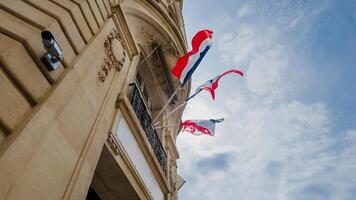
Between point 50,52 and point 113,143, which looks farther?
point 113,143

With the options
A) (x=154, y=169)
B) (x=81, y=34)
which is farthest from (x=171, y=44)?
(x=81, y=34)

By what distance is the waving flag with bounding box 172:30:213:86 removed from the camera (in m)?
8.61

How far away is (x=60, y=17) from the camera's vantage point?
3965 mm

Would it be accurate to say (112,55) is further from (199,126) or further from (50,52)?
(199,126)

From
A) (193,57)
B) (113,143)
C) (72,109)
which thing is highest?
(193,57)

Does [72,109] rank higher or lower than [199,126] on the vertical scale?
lower

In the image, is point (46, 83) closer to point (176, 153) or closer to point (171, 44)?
point (171, 44)

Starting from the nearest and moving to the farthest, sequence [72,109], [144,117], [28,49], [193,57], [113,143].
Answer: [28,49] < [72,109] < [113,143] < [144,117] < [193,57]

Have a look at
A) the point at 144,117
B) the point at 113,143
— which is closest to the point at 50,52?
the point at 113,143

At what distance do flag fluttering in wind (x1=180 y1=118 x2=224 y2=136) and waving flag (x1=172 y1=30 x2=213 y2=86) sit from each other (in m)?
1.64

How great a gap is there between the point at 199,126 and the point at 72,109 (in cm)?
598

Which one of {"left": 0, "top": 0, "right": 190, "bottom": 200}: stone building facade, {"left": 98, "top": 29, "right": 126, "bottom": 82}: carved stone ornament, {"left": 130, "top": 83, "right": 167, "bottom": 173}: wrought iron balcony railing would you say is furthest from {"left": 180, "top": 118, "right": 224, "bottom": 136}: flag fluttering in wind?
{"left": 98, "top": 29, "right": 126, "bottom": 82}: carved stone ornament

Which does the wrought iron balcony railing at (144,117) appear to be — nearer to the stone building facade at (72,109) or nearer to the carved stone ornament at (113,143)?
the stone building facade at (72,109)

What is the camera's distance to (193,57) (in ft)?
28.7
